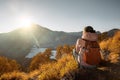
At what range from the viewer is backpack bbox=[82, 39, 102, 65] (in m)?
11.3

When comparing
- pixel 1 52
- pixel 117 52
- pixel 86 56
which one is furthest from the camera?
pixel 1 52

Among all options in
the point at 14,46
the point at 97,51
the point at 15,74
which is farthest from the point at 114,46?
the point at 14,46

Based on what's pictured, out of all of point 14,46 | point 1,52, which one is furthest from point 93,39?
point 14,46

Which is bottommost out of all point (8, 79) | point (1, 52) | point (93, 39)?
point (1, 52)

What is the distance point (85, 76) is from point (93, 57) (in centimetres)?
169

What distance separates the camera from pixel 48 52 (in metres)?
84.2

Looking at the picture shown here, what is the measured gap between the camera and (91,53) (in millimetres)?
11297

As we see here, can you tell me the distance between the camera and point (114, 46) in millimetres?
14633

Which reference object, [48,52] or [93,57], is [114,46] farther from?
[48,52]

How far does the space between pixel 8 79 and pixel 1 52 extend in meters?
172

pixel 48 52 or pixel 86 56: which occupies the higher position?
pixel 86 56

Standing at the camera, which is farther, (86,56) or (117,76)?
(86,56)

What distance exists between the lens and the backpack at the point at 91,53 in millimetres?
11280

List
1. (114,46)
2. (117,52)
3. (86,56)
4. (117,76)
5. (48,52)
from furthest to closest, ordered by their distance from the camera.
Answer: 1. (48,52)
2. (114,46)
3. (117,52)
4. (86,56)
5. (117,76)
